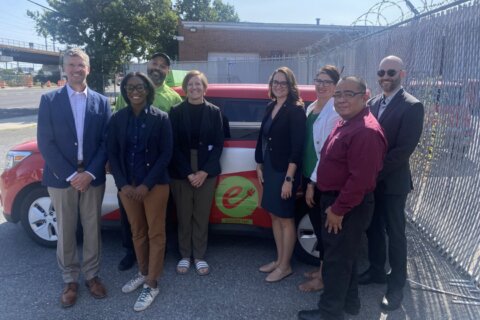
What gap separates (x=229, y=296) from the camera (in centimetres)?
330

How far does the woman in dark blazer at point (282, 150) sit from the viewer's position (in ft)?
10.4

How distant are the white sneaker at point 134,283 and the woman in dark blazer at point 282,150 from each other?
1.11m

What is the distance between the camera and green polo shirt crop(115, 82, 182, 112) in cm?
366

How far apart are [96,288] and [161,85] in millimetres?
1915

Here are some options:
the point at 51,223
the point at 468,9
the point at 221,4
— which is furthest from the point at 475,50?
the point at 221,4

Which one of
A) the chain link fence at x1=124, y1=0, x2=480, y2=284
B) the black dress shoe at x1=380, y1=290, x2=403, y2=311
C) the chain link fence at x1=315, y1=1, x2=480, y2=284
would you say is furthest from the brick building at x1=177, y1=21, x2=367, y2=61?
the black dress shoe at x1=380, y1=290, x2=403, y2=311

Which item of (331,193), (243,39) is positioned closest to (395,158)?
(331,193)

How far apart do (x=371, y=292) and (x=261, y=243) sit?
1.32m

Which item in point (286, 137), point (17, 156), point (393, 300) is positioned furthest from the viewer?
point (17, 156)

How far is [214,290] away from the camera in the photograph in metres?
3.40

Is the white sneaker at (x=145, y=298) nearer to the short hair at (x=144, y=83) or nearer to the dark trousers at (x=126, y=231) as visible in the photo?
the dark trousers at (x=126, y=231)

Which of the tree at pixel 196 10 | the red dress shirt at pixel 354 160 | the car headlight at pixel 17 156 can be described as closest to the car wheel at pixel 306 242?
the red dress shirt at pixel 354 160

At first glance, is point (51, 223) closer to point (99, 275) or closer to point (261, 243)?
point (99, 275)

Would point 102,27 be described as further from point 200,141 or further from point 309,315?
point 309,315
